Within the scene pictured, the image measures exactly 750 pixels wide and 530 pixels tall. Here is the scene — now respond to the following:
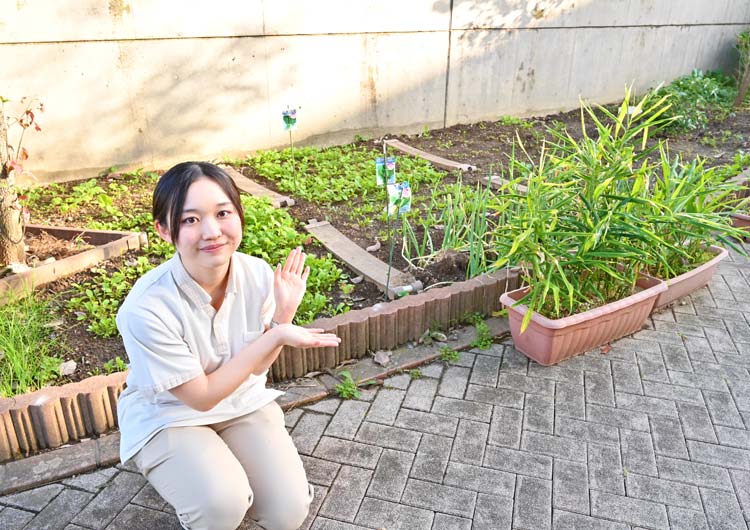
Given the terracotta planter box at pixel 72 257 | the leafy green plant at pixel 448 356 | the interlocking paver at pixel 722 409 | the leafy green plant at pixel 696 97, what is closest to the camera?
the interlocking paver at pixel 722 409

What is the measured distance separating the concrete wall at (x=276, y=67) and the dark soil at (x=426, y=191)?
1.30 ft

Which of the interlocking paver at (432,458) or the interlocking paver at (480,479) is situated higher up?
the interlocking paver at (432,458)

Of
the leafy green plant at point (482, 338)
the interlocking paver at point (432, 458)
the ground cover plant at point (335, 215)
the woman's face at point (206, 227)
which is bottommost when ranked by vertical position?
the interlocking paver at point (432, 458)

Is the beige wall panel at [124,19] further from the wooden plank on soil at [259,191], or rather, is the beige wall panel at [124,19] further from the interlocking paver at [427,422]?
the interlocking paver at [427,422]

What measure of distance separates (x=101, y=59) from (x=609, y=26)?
7.35 m

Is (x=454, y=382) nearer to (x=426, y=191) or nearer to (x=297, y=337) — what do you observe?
(x=297, y=337)

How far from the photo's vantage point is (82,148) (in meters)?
5.37

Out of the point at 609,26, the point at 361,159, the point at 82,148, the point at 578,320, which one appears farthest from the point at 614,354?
the point at 609,26

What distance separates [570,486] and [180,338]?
1649mm

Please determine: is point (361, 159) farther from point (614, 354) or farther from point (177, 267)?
point (177, 267)

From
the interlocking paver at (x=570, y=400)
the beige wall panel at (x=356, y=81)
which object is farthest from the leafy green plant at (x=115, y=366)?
the beige wall panel at (x=356, y=81)

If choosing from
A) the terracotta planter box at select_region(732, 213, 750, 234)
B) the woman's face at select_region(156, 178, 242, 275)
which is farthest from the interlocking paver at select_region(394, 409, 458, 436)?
the terracotta planter box at select_region(732, 213, 750, 234)

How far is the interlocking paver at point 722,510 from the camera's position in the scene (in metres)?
2.25

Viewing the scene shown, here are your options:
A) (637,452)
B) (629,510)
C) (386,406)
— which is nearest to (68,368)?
(386,406)
